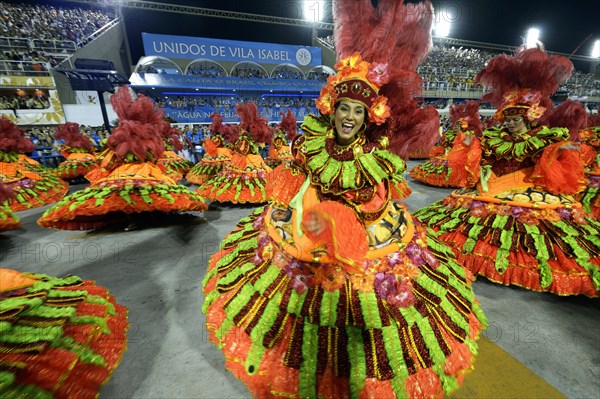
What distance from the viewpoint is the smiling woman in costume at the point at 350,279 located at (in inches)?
46.1

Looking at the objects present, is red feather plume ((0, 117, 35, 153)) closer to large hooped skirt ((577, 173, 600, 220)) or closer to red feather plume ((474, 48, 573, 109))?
red feather plume ((474, 48, 573, 109))

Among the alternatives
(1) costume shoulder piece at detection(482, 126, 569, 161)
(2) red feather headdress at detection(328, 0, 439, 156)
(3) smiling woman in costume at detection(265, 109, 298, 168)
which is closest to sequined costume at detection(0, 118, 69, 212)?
(3) smiling woman in costume at detection(265, 109, 298, 168)

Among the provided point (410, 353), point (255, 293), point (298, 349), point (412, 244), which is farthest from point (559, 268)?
point (255, 293)

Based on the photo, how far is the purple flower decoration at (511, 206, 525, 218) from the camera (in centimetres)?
257

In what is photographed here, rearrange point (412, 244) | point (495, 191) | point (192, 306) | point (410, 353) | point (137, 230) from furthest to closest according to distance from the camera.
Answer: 1. point (137, 230)
2. point (495, 191)
3. point (192, 306)
4. point (412, 244)
5. point (410, 353)

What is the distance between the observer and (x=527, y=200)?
2.58 meters

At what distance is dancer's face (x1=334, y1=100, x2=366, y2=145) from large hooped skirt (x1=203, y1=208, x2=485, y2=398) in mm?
707

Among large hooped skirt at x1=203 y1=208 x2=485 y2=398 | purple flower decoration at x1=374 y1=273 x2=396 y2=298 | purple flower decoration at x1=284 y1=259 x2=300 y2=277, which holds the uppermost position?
purple flower decoration at x1=284 y1=259 x2=300 y2=277

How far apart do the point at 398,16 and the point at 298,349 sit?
1712mm

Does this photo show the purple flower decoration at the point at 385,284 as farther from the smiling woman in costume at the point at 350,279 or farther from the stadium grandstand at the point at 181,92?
the stadium grandstand at the point at 181,92

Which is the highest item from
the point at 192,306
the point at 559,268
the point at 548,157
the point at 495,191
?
the point at 548,157

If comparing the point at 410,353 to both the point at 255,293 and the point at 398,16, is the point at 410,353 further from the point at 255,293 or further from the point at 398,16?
the point at 398,16

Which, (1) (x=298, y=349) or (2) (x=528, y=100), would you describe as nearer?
(1) (x=298, y=349)

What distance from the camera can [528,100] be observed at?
2525 mm
